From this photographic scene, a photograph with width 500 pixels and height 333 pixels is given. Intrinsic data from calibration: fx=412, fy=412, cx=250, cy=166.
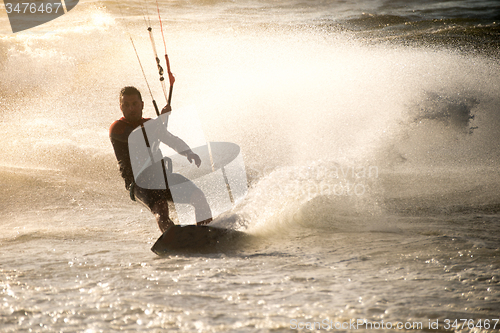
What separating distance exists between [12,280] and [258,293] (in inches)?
52.3

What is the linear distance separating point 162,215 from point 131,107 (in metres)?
0.84

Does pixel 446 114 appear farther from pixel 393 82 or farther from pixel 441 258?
pixel 441 258

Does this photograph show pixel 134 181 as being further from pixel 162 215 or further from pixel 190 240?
pixel 190 240

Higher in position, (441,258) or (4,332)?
(4,332)

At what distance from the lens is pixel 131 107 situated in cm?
308

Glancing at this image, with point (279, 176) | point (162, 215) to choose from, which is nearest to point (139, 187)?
point (162, 215)

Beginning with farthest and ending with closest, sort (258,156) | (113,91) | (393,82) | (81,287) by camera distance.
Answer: (113,91)
(393,82)
(258,156)
(81,287)

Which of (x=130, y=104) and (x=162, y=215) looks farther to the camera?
(x=130, y=104)

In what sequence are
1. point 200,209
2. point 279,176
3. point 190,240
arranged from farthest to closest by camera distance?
point 279,176, point 200,209, point 190,240

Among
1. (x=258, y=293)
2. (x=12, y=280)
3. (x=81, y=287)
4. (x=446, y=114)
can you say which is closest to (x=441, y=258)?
(x=258, y=293)

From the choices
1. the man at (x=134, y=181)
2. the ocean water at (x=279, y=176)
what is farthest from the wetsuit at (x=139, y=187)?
the ocean water at (x=279, y=176)

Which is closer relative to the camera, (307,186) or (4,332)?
(4,332)

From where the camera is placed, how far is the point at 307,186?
3.83m

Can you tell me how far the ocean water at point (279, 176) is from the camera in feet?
6.04
